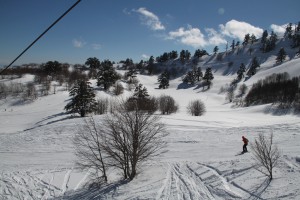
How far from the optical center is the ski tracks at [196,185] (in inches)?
675

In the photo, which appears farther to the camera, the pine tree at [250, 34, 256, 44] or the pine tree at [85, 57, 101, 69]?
the pine tree at [250, 34, 256, 44]

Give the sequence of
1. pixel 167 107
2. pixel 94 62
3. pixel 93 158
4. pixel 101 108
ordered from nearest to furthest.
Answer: pixel 93 158, pixel 167 107, pixel 101 108, pixel 94 62

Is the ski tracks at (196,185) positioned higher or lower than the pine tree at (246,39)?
lower

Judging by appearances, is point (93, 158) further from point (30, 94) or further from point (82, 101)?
point (30, 94)

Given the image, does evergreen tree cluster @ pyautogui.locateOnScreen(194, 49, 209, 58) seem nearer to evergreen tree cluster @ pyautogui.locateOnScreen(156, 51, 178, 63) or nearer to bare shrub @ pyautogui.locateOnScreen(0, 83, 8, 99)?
evergreen tree cluster @ pyautogui.locateOnScreen(156, 51, 178, 63)

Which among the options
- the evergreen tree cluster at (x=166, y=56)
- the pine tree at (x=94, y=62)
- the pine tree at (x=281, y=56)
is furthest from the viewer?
the evergreen tree cluster at (x=166, y=56)

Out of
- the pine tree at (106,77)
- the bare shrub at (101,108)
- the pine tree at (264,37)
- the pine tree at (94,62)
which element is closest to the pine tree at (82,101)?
the bare shrub at (101,108)

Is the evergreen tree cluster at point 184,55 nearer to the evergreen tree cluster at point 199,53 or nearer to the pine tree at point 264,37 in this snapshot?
the evergreen tree cluster at point 199,53

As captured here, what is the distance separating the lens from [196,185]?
62.4ft

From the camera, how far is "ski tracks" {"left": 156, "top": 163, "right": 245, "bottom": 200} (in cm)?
1714

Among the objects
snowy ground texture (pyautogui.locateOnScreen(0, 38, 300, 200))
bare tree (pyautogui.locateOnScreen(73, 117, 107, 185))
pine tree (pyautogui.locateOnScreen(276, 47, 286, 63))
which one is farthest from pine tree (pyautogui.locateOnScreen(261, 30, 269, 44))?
bare tree (pyautogui.locateOnScreen(73, 117, 107, 185))

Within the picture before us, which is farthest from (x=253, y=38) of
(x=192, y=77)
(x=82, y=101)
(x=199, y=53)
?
(x=82, y=101)

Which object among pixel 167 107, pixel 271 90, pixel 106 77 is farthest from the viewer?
pixel 271 90

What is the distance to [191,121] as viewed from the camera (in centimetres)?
4156
